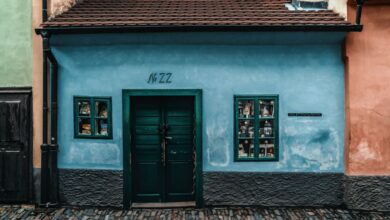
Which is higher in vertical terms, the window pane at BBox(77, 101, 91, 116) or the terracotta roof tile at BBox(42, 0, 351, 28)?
the terracotta roof tile at BBox(42, 0, 351, 28)

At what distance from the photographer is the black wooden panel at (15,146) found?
8086 mm

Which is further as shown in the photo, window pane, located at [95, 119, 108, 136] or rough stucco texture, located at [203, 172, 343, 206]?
window pane, located at [95, 119, 108, 136]

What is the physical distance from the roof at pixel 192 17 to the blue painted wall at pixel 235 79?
16.2 inches

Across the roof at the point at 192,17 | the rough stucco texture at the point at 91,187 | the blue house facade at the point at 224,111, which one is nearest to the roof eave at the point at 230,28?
the roof at the point at 192,17

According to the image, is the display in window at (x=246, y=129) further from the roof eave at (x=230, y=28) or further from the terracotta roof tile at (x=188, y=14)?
the terracotta roof tile at (x=188, y=14)

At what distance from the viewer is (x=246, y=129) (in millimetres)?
7930

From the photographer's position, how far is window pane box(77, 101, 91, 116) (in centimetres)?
801

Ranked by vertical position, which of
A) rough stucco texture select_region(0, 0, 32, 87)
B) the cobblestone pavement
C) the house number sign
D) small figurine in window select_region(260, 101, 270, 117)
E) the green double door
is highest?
rough stucco texture select_region(0, 0, 32, 87)

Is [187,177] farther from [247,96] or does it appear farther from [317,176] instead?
[317,176]

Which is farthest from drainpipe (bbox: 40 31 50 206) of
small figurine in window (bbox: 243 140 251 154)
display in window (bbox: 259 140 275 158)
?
display in window (bbox: 259 140 275 158)

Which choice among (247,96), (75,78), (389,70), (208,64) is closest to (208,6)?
(208,64)

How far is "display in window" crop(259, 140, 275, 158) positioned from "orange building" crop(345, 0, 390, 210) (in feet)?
4.63

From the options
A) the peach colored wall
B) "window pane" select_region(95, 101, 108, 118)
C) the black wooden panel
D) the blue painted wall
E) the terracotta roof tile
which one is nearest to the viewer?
the terracotta roof tile

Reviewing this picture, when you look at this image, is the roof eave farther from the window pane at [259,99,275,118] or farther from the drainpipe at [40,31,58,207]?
the window pane at [259,99,275,118]
